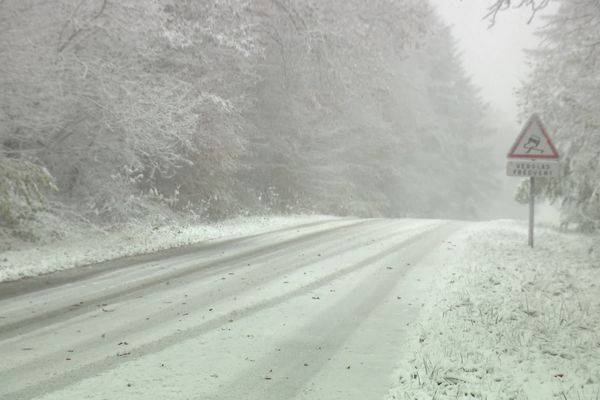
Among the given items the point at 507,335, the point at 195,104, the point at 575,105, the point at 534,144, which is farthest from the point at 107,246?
the point at 575,105

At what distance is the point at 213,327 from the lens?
6.03 m

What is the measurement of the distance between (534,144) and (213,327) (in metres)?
8.54

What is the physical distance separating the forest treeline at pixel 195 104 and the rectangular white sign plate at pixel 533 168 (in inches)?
243

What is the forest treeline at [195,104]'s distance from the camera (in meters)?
10.9

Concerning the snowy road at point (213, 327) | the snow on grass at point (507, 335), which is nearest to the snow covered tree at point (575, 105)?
the snow on grass at point (507, 335)

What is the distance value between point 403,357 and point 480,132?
126 feet

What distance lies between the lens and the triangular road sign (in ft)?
38.2

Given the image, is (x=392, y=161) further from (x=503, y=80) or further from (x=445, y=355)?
(x=503, y=80)

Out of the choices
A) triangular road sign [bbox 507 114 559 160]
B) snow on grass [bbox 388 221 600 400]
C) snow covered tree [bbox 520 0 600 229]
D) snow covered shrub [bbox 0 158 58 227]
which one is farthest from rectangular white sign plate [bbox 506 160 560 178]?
snow covered shrub [bbox 0 158 58 227]

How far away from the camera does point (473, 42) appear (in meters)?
135

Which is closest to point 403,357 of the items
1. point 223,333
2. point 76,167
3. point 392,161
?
point 223,333

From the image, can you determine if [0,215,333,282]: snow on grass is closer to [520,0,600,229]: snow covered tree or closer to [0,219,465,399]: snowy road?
[0,219,465,399]: snowy road

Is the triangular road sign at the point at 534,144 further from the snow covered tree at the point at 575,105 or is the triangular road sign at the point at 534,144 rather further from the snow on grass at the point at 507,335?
the snow on grass at the point at 507,335

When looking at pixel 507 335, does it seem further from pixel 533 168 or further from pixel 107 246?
pixel 107 246
